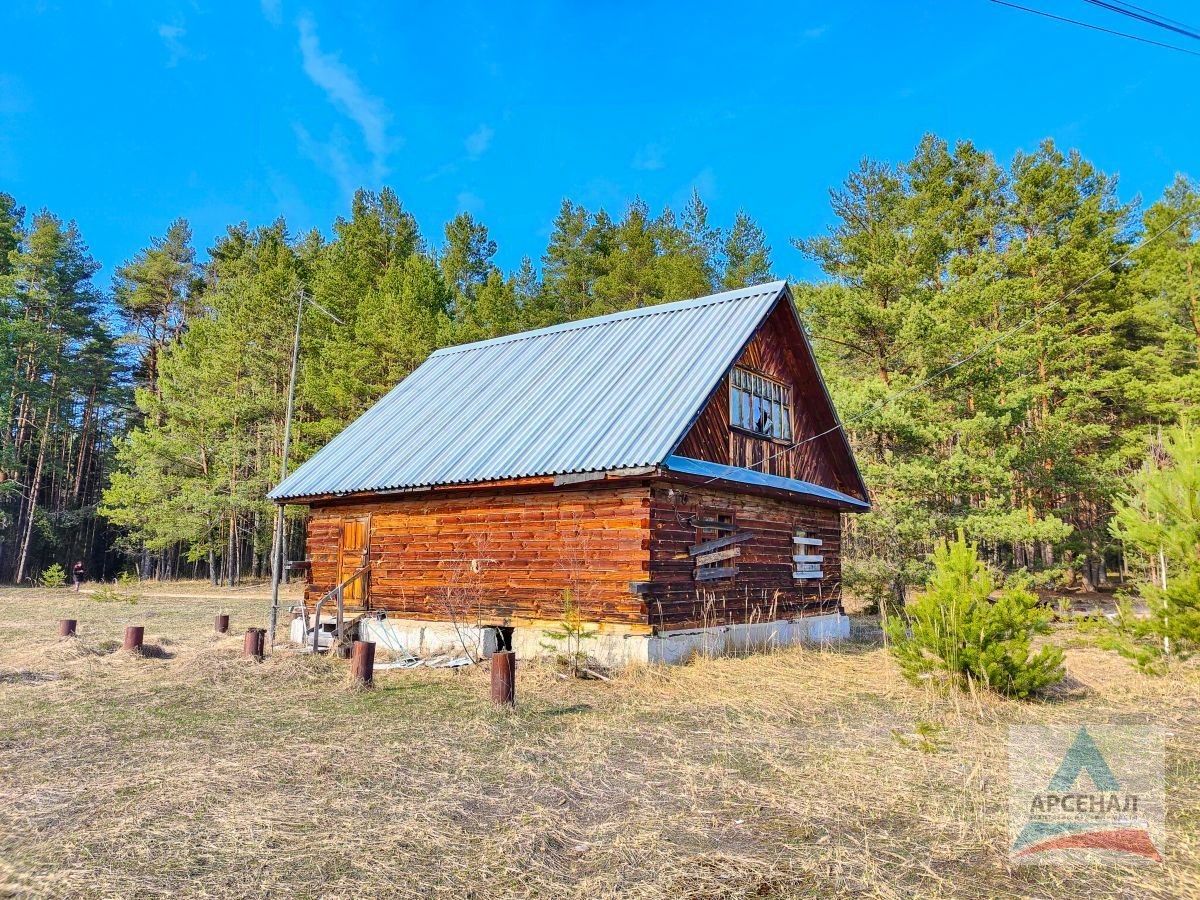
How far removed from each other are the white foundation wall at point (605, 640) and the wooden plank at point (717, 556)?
3.91ft

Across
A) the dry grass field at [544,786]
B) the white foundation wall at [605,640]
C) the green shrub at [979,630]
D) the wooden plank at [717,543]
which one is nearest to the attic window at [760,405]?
the wooden plank at [717,543]

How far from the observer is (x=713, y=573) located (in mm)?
13461

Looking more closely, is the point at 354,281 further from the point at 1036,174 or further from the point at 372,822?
the point at 372,822

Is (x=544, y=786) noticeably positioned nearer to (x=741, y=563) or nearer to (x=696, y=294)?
(x=741, y=563)

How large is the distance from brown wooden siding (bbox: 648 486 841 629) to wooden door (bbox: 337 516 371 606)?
6660 millimetres

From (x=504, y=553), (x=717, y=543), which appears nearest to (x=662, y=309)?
(x=717, y=543)

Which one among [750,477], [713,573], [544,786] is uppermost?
[750,477]

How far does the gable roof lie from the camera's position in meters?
12.5

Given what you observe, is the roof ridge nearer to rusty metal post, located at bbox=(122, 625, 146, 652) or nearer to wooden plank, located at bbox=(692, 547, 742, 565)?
wooden plank, located at bbox=(692, 547, 742, 565)

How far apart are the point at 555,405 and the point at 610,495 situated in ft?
9.82

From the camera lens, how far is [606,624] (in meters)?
12.0

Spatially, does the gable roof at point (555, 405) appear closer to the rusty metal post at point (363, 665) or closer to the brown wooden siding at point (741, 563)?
the brown wooden siding at point (741, 563)

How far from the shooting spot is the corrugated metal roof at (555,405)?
41.2ft

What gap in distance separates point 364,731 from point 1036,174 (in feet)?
114
